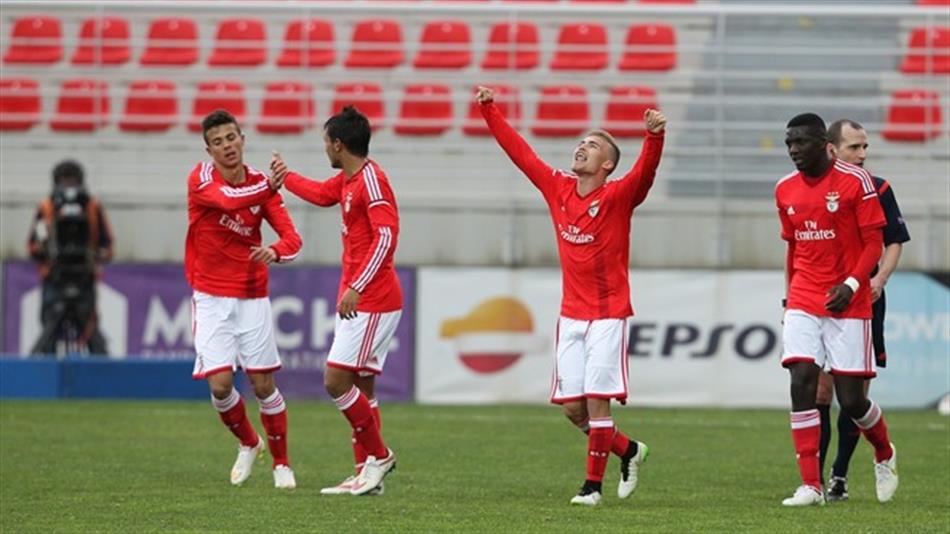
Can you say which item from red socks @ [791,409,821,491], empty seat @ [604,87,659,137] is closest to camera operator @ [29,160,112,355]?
empty seat @ [604,87,659,137]

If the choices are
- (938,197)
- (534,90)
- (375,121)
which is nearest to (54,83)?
(375,121)

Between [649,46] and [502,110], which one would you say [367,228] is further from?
[649,46]

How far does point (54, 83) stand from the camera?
21828 millimetres

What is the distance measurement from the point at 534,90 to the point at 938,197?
16.1 feet

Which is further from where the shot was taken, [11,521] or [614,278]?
[614,278]

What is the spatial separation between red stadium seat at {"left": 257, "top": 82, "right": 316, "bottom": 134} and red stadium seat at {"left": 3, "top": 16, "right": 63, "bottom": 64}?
2706 mm

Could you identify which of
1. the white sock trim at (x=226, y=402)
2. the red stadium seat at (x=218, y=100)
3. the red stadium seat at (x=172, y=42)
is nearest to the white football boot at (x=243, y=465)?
the white sock trim at (x=226, y=402)

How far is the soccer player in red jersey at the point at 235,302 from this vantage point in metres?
10.8

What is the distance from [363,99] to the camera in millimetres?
20781

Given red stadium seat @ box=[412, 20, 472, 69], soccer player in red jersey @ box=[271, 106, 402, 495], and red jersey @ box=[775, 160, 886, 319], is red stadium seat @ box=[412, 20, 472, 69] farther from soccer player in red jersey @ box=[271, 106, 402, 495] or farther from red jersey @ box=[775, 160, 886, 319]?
red jersey @ box=[775, 160, 886, 319]

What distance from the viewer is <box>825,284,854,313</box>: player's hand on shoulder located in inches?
373

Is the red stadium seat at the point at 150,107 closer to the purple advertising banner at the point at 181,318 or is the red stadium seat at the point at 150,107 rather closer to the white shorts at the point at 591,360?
the purple advertising banner at the point at 181,318

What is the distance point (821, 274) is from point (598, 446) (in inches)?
58.5

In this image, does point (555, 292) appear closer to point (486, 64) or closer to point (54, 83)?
point (486, 64)
